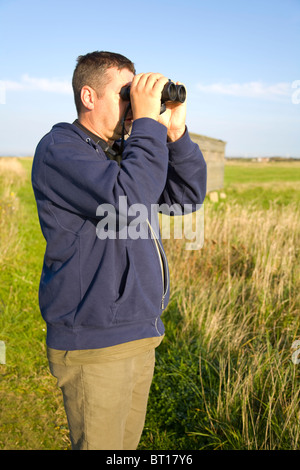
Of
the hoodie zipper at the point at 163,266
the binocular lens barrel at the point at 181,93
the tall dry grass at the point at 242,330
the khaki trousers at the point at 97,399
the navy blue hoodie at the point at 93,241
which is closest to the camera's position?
the navy blue hoodie at the point at 93,241

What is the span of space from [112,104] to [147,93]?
0.69 feet

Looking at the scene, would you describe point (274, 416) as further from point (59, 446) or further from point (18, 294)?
point (18, 294)

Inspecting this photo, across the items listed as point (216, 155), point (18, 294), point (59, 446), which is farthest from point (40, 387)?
point (216, 155)

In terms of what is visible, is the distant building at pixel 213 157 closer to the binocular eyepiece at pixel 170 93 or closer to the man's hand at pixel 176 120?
the man's hand at pixel 176 120

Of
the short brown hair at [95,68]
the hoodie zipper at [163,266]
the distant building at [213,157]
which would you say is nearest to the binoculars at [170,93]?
the short brown hair at [95,68]

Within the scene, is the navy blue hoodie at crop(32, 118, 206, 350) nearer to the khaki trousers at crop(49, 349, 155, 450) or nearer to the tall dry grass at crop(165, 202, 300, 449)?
the khaki trousers at crop(49, 349, 155, 450)

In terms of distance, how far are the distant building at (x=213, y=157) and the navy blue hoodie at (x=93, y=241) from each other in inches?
457

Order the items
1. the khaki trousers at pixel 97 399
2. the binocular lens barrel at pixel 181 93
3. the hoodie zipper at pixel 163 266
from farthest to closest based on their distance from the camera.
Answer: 1. the hoodie zipper at pixel 163 266
2. the binocular lens barrel at pixel 181 93
3. the khaki trousers at pixel 97 399

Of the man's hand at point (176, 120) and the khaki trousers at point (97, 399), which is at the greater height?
the man's hand at point (176, 120)

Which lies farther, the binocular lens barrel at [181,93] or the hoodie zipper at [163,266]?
the hoodie zipper at [163,266]

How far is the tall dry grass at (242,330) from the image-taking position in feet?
7.59

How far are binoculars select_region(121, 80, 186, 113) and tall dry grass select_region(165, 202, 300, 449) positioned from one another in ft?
5.69

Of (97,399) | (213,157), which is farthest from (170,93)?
(213,157)

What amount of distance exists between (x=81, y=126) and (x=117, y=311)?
80 cm
